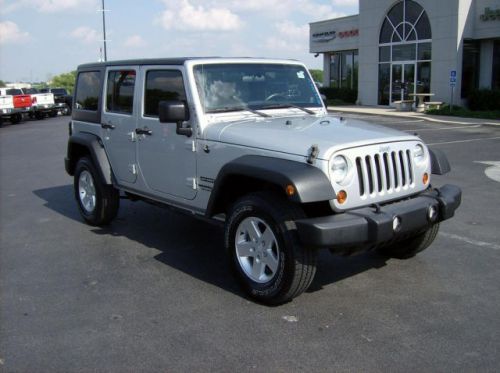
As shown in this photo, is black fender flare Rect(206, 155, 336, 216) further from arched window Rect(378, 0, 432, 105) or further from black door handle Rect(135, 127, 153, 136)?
arched window Rect(378, 0, 432, 105)

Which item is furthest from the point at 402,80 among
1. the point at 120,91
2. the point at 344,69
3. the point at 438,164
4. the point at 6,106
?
the point at 438,164

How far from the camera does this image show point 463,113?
78.0ft

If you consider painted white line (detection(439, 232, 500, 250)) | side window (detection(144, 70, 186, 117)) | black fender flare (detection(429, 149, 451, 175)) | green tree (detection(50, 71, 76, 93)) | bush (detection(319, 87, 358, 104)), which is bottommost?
painted white line (detection(439, 232, 500, 250))

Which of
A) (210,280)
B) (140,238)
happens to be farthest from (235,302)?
(140,238)

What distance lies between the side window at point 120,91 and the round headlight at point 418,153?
3.02 metres

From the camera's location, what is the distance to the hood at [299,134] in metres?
4.24

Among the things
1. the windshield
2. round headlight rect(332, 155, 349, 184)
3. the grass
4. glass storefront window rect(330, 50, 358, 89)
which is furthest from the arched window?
round headlight rect(332, 155, 349, 184)

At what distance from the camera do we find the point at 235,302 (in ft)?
14.9

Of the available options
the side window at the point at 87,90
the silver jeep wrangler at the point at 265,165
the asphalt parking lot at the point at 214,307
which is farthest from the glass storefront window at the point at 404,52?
the silver jeep wrangler at the point at 265,165

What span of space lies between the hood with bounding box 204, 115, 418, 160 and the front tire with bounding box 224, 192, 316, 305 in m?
A: 0.42

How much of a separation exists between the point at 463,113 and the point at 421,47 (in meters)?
5.60

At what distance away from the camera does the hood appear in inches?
167

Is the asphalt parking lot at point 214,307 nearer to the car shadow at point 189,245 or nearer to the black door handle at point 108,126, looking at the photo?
the car shadow at point 189,245

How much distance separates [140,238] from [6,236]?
1.69 meters
